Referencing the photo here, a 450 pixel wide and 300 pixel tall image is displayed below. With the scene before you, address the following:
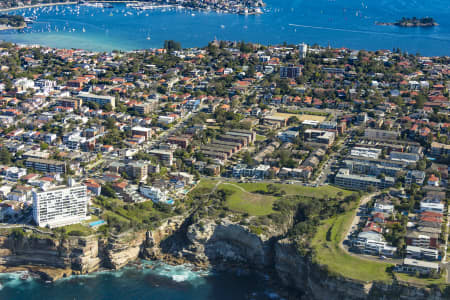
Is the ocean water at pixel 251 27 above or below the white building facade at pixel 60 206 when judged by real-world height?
above

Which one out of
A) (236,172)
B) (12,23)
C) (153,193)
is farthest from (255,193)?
Answer: (12,23)

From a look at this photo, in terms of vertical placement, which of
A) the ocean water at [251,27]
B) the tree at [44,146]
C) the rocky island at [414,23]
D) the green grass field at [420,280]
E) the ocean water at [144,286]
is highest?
the rocky island at [414,23]

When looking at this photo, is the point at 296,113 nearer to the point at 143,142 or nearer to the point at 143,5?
the point at 143,142

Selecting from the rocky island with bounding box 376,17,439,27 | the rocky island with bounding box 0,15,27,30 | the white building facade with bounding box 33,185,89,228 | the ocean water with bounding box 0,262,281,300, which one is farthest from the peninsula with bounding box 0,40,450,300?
the rocky island with bounding box 376,17,439,27

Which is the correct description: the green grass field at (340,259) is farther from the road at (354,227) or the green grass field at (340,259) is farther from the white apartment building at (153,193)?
the white apartment building at (153,193)


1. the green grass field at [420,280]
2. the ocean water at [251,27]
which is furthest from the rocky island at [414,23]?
the green grass field at [420,280]
